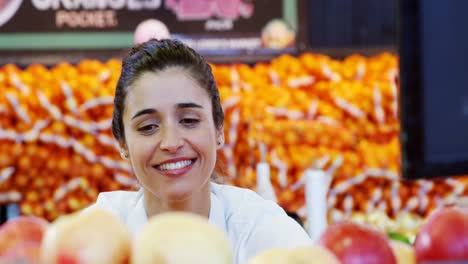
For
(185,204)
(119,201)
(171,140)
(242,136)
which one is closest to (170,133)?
(171,140)

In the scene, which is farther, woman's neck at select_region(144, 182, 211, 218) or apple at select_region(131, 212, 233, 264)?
woman's neck at select_region(144, 182, 211, 218)

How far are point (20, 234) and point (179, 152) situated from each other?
51 centimetres

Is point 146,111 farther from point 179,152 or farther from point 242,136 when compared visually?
point 242,136

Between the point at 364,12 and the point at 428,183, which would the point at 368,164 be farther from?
the point at 364,12

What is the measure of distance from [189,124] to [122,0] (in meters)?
2.61

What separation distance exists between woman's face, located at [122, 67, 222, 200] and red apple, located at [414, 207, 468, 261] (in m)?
0.53

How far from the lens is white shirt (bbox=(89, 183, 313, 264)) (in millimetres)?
1357

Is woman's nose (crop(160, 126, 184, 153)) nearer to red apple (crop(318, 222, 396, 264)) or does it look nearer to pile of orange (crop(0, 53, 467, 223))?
red apple (crop(318, 222, 396, 264))

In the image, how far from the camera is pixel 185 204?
152 cm

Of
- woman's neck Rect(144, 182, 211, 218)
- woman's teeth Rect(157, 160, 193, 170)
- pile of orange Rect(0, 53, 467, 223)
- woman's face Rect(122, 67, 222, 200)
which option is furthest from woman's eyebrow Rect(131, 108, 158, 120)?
pile of orange Rect(0, 53, 467, 223)

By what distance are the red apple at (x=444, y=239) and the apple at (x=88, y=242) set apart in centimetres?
34

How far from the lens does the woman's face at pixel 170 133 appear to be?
1.34 metres


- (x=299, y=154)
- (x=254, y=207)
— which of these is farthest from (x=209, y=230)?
(x=299, y=154)

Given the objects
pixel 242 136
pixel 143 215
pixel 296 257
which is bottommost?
pixel 242 136
